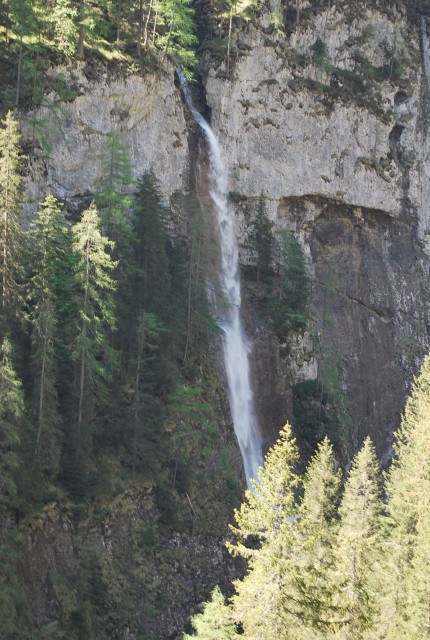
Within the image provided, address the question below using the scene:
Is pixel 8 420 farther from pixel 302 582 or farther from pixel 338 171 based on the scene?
pixel 338 171

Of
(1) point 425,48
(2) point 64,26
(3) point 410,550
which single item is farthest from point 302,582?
(1) point 425,48

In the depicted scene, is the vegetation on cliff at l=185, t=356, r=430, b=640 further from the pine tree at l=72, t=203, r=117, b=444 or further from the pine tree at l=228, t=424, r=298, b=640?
the pine tree at l=72, t=203, r=117, b=444

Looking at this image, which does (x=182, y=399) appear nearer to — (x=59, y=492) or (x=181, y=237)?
(x=59, y=492)

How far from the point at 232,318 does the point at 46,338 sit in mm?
20271

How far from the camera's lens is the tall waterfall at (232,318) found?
38.3m

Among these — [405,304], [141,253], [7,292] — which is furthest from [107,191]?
[405,304]

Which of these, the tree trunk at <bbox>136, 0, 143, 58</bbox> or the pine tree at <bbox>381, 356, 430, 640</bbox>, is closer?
the pine tree at <bbox>381, 356, 430, 640</bbox>

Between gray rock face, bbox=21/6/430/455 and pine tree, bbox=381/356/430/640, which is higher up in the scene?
gray rock face, bbox=21/6/430/455

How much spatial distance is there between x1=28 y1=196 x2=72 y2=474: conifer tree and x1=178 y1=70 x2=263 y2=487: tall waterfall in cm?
1332

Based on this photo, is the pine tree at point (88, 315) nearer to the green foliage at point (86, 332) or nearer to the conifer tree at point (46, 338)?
the green foliage at point (86, 332)

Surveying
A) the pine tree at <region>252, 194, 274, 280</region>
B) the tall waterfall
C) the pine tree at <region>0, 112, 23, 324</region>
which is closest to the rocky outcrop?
Result: the pine tree at <region>252, 194, 274, 280</region>

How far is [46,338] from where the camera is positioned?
23.1 metres

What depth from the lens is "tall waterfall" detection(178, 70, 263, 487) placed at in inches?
1508

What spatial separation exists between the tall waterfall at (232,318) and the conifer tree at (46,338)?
13.3 meters
